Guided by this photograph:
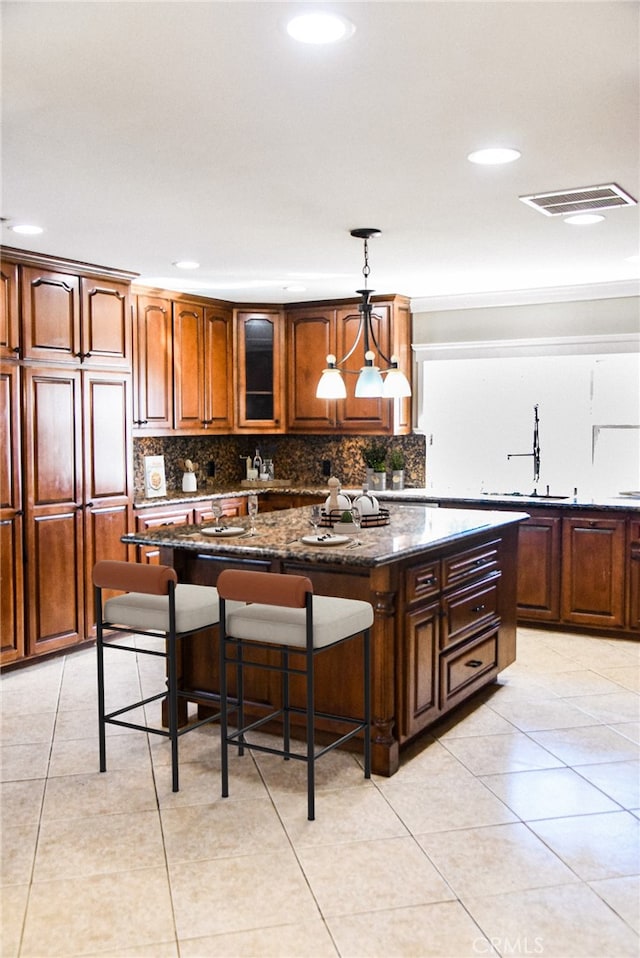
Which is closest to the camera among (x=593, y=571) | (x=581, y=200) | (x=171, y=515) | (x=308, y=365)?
(x=581, y=200)

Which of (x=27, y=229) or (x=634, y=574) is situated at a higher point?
(x=27, y=229)

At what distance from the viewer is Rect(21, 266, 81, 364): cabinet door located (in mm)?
4898

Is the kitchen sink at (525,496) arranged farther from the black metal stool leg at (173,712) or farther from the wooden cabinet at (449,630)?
the black metal stool leg at (173,712)

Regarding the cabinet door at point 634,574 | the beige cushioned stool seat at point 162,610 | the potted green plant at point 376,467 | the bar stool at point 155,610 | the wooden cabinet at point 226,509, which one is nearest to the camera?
the bar stool at point 155,610

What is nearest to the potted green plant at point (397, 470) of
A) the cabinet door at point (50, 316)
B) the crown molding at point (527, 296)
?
the crown molding at point (527, 296)

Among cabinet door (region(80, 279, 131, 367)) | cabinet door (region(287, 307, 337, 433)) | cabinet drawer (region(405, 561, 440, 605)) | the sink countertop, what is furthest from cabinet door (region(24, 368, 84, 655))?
cabinet drawer (region(405, 561, 440, 605))

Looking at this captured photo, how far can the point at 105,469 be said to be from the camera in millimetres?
5449

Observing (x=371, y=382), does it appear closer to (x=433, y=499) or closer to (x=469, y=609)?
(x=469, y=609)

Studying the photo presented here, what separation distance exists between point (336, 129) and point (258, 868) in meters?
2.47

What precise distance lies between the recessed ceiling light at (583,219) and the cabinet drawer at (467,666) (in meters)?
2.14

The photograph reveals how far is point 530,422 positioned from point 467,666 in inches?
117
